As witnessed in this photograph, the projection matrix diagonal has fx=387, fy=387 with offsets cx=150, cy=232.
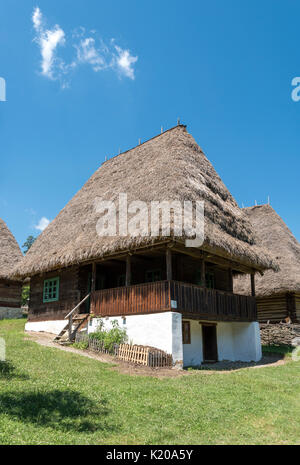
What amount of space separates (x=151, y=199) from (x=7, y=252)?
14338mm

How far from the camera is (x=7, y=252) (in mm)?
24266

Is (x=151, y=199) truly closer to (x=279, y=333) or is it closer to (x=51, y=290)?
(x=51, y=290)

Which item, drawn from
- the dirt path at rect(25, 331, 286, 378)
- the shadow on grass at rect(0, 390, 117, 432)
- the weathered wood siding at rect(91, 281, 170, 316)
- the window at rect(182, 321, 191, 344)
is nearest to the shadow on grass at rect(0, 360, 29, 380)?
the shadow on grass at rect(0, 390, 117, 432)

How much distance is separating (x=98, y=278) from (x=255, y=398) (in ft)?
35.4

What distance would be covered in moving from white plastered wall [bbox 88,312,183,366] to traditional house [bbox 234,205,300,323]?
28.1ft

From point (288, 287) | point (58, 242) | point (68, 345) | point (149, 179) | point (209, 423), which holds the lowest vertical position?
point (209, 423)

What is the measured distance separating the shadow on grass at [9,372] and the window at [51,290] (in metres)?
8.30

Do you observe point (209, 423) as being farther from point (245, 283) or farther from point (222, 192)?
point (245, 283)

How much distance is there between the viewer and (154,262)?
16.6m

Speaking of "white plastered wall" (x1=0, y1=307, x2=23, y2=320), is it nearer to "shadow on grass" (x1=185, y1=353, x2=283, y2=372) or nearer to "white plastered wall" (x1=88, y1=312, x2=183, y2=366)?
"white plastered wall" (x1=88, y1=312, x2=183, y2=366)

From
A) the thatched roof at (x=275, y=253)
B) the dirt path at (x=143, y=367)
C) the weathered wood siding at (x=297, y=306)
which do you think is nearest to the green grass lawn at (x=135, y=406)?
the dirt path at (x=143, y=367)

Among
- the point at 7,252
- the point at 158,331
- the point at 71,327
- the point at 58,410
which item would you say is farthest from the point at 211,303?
the point at 7,252

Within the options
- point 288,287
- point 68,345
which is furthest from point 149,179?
point 288,287

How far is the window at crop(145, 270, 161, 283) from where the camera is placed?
648 inches
